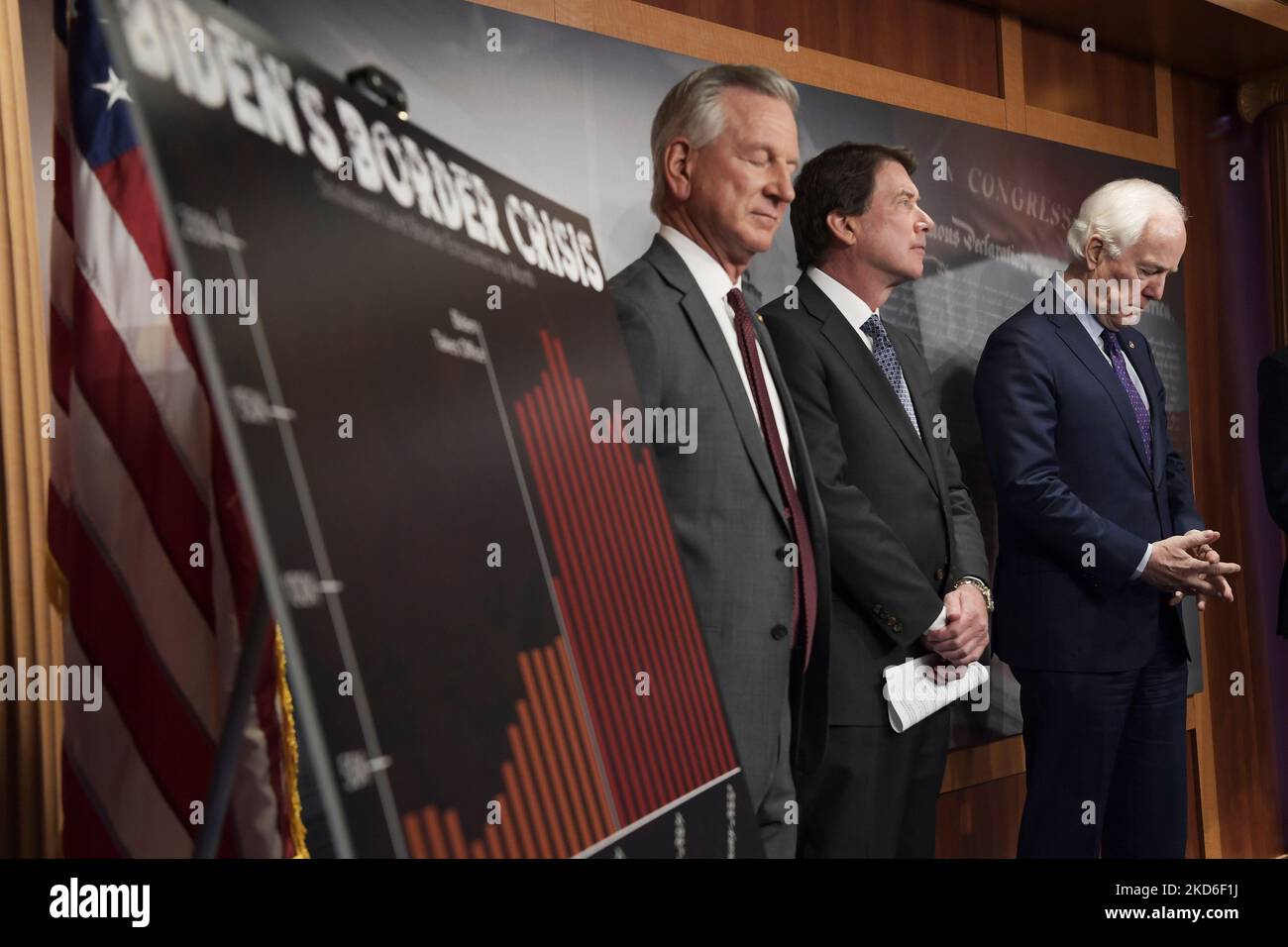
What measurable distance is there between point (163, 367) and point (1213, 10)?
3570 millimetres

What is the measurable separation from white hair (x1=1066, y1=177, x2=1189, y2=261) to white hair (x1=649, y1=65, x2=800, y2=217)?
1.21 m

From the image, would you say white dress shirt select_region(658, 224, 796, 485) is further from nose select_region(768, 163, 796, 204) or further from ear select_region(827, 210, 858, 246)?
ear select_region(827, 210, 858, 246)

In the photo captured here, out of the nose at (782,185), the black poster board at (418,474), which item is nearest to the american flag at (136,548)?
the black poster board at (418,474)

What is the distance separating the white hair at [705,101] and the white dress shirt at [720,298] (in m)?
0.16

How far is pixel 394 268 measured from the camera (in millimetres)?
1209

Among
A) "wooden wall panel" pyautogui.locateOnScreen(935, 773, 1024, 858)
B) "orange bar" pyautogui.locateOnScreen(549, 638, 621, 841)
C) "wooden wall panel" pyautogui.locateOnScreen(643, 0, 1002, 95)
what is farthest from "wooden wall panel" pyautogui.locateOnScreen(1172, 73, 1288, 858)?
"orange bar" pyautogui.locateOnScreen(549, 638, 621, 841)

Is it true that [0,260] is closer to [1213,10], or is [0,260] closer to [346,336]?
[346,336]

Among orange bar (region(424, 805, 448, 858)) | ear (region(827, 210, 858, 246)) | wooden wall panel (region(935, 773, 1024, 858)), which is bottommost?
wooden wall panel (region(935, 773, 1024, 858))

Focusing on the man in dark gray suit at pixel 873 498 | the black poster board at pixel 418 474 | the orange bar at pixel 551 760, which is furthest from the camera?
the man in dark gray suit at pixel 873 498

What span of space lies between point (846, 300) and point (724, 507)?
88 cm

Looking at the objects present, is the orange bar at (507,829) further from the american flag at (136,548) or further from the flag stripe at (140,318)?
the flag stripe at (140,318)

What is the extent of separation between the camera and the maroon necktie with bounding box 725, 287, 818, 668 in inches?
84.1

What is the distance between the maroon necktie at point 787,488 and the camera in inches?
84.1

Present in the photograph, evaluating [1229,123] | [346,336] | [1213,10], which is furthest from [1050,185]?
[346,336]
